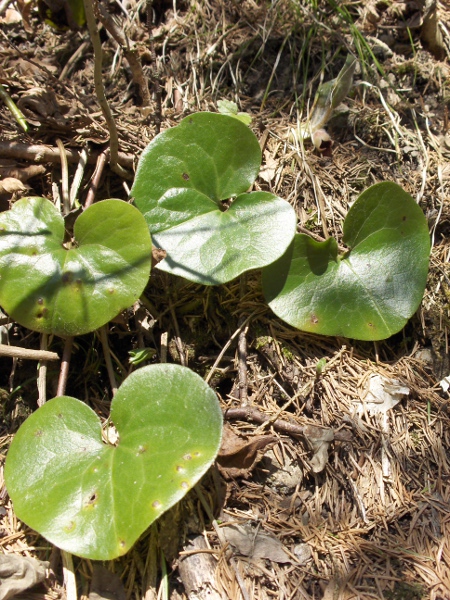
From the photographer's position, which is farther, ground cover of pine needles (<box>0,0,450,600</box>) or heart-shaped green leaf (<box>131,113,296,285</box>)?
heart-shaped green leaf (<box>131,113,296,285</box>)

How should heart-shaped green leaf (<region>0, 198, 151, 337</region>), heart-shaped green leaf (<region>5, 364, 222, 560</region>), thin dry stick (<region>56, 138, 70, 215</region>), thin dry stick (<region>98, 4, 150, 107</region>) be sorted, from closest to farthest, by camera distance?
heart-shaped green leaf (<region>5, 364, 222, 560</region>)
heart-shaped green leaf (<region>0, 198, 151, 337</region>)
thin dry stick (<region>56, 138, 70, 215</region>)
thin dry stick (<region>98, 4, 150, 107</region>)

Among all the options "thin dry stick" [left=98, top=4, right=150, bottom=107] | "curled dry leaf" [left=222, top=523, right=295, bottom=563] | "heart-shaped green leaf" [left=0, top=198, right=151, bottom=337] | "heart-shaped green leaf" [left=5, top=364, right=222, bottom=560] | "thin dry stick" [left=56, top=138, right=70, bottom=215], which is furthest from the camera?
"thin dry stick" [left=98, top=4, right=150, bottom=107]

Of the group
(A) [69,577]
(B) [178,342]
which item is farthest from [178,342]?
(A) [69,577]

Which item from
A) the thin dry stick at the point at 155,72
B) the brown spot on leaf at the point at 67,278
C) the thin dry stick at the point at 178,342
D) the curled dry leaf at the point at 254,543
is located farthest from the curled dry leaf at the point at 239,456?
the thin dry stick at the point at 155,72

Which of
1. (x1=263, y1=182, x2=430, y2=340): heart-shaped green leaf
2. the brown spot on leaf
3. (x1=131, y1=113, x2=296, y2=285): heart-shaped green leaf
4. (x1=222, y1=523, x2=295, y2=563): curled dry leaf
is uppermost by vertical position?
(x1=131, y1=113, x2=296, y2=285): heart-shaped green leaf

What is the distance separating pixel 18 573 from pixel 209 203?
115cm

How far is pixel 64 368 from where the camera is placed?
1.47 m

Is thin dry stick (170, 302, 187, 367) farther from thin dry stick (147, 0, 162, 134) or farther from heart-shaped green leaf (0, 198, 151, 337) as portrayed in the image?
thin dry stick (147, 0, 162, 134)

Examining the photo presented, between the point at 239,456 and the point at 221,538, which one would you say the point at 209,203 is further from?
the point at 221,538

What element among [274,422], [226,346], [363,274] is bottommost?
[274,422]

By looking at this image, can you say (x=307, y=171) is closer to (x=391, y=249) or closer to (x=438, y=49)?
(x=391, y=249)

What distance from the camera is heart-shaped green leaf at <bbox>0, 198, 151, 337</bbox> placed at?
1.38 metres

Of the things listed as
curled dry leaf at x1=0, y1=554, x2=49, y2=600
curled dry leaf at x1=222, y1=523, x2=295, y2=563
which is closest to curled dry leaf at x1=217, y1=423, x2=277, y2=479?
curled dry leaf at x1=222, y1=523, x2=295, y2=563

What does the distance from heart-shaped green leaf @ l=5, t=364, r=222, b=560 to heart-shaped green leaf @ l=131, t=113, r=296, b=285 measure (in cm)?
37
